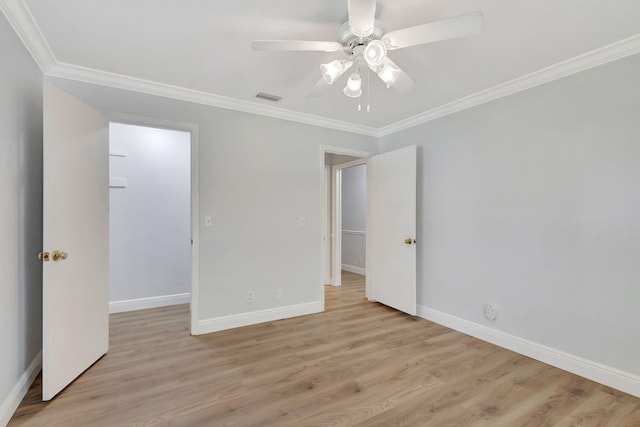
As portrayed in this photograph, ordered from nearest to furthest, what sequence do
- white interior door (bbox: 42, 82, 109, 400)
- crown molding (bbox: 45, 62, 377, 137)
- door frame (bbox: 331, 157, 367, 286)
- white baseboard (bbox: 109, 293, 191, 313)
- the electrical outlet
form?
white interior door (bbox: 42, 82, 109, 400) → crown molding (bbox: 45, 62, 377, 137) → the electrical outlet → white baseboard (bbox: 109, 293, 191, 313) → door frame (bbox: 331, 157, 367, 286)

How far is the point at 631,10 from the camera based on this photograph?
170 cm

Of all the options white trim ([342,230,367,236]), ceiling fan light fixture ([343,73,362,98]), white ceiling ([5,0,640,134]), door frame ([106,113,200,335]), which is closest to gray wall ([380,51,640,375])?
white ceiling ([5,0,640,134])

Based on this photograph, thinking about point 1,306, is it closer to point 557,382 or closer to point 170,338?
point 170,338

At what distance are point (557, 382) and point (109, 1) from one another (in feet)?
12.3

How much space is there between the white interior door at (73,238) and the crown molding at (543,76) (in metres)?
3.17

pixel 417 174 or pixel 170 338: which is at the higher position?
pixel 417 174

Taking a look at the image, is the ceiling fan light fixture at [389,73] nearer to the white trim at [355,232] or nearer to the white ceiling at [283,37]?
the white ceiling at [283,37]

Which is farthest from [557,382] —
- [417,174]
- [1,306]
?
[1,306]

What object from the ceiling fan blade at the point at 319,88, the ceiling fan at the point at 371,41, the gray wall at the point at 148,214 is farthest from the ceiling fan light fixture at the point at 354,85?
the gray wall at the point at 148,214

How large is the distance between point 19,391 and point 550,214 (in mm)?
→ 3869

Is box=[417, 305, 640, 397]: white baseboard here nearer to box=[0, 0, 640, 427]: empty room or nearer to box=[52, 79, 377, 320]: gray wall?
box=[0, 0, 640, 427]: empty room

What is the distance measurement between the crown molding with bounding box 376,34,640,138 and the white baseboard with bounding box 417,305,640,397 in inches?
84.7

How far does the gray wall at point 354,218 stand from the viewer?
6.11 metres

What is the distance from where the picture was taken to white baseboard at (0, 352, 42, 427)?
1.64 meters
